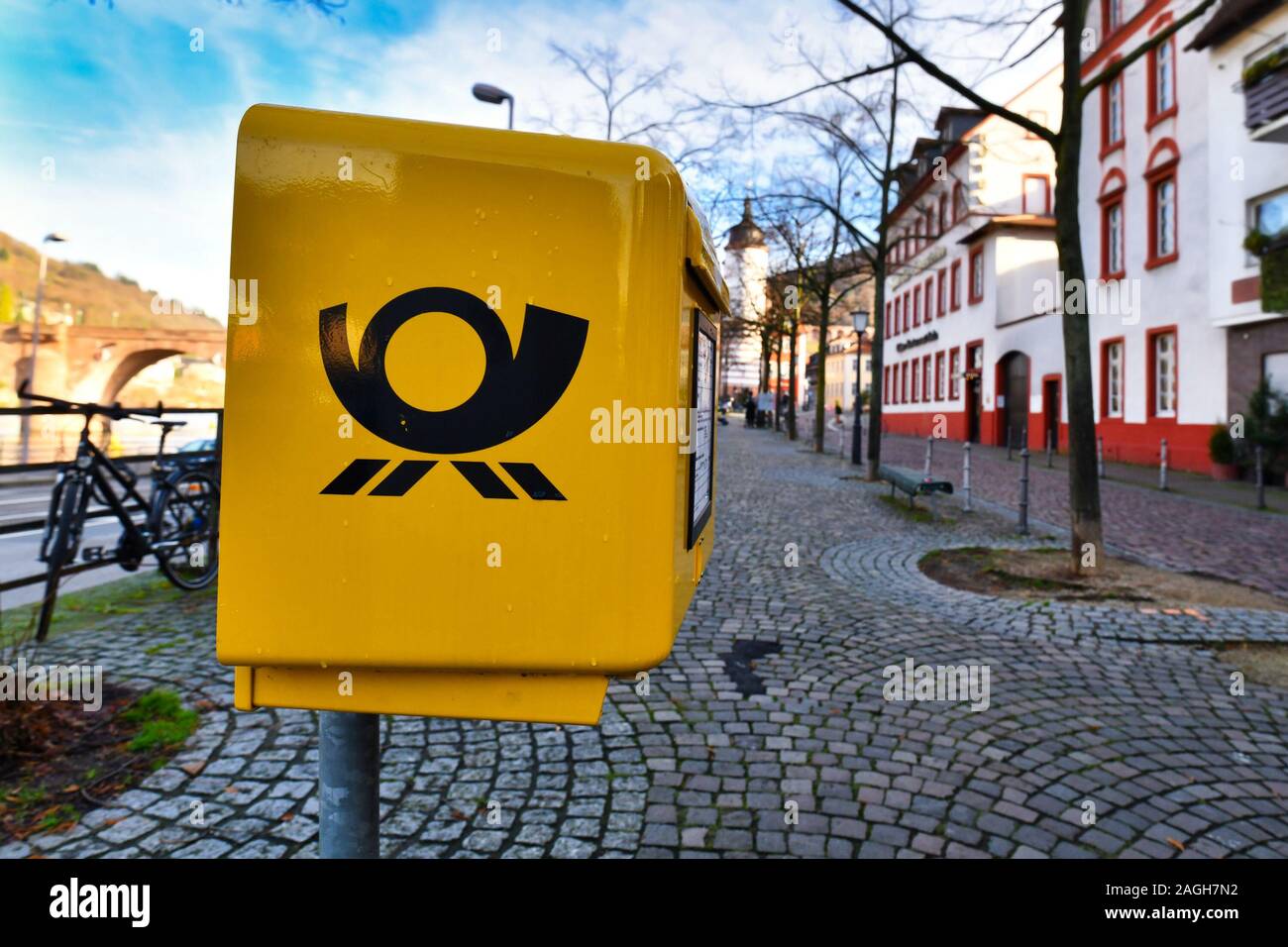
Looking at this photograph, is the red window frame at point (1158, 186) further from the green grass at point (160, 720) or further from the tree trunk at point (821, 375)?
the green grass at point (160, 720)

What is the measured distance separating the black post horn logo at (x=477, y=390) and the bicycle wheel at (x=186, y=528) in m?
5.16

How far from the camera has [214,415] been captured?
636cm

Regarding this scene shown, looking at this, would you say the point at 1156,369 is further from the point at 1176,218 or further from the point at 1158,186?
the point at 1158,186

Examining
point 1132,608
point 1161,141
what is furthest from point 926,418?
point 1132,608

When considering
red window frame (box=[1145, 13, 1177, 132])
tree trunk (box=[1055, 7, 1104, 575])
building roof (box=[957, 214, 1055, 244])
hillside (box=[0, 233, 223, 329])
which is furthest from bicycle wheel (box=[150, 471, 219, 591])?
hillside (box=[0, 233, 223, 329])

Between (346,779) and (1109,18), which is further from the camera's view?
(1109,18)

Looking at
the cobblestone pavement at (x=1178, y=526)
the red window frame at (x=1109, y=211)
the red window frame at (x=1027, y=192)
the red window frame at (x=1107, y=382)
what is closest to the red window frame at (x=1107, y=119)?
the red window frame at (x=1109, y=211)

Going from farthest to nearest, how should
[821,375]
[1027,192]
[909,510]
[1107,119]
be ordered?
[1027,192]
[821,375]
[1107,119]
[909,510]

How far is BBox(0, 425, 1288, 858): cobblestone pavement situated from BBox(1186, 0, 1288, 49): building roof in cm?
1692

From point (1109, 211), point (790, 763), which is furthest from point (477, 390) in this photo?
point (1109, 211)

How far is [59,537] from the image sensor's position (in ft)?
14.9

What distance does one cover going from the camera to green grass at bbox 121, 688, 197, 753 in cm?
316

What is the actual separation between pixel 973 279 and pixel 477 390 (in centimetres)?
3545

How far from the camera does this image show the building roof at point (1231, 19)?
615 inches
